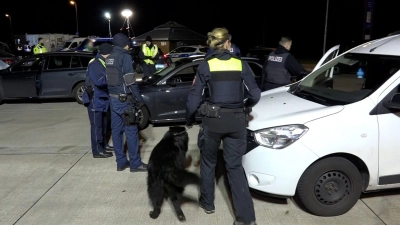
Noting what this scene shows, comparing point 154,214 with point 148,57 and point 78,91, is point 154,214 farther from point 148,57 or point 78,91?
point 148,57

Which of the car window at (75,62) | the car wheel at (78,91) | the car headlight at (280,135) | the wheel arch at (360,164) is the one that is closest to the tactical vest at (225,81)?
the car headlight at (280,135)

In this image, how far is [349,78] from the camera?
4.66m

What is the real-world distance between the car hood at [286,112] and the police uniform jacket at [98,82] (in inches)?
92.0

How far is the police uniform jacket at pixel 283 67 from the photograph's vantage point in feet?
19.4

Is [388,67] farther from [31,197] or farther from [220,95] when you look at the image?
[31,197]

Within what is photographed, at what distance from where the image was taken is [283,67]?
6.00 m

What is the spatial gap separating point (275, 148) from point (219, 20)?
5530 cm

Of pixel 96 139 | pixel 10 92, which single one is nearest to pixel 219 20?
pixel 10 92

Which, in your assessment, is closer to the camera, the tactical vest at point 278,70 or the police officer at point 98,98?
the police officer at point 98,98

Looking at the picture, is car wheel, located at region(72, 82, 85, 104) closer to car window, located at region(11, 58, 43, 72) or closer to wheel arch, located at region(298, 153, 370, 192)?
car window, located at region(11, 58, 43, 72)

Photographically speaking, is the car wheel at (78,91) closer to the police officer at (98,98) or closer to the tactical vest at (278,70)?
the police officer at (98,98)

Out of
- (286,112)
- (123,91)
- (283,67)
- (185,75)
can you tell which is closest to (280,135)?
(286,112)

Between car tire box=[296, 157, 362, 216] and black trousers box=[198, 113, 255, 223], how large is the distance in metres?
0.61

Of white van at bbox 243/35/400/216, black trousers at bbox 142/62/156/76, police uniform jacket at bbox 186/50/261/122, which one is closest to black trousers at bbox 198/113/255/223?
police uniform jacket at bbox 186/50/261/122
